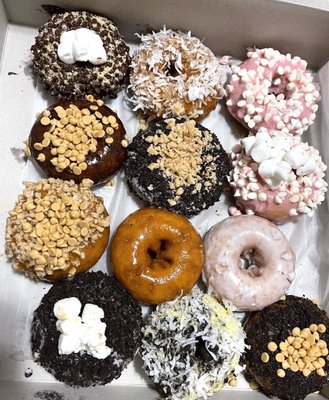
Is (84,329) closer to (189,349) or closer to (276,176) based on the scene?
(189,349)

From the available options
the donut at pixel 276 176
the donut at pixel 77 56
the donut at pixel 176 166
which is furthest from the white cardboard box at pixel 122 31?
the donut at pixel 176 166

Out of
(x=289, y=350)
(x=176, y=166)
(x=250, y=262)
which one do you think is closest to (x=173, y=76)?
(x=176, y=166)

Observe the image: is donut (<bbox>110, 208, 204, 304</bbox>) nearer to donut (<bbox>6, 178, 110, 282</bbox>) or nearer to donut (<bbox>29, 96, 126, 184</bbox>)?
donut (<bbox>6, 178, 110, 282</bbox>)

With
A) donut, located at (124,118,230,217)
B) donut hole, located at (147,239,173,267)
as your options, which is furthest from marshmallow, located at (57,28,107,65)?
donut hole, located at (147,239,173,267)

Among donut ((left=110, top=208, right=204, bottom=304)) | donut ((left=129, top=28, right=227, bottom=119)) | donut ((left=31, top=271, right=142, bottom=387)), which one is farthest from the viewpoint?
donut ((left=129, top=28, right=227, bottom=119))

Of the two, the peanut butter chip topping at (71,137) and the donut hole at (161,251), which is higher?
the peanut butter chip topping at (71,137)

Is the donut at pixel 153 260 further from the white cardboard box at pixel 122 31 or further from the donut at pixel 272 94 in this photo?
the donut at pixel 272 94
